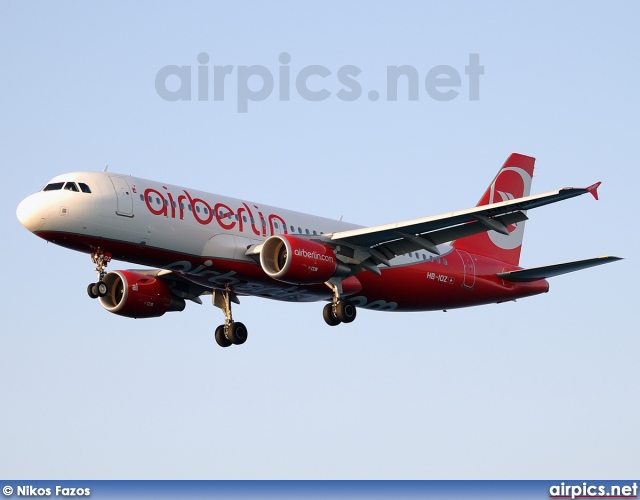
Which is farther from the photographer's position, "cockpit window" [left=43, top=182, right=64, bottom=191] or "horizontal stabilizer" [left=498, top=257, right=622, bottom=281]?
"horizontal stabilizer" [left=498, top=257, right=622, bottom=281]

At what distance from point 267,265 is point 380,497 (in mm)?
12368

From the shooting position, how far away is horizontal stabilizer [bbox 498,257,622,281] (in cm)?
4774

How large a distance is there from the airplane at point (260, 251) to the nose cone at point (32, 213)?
0.16 feet

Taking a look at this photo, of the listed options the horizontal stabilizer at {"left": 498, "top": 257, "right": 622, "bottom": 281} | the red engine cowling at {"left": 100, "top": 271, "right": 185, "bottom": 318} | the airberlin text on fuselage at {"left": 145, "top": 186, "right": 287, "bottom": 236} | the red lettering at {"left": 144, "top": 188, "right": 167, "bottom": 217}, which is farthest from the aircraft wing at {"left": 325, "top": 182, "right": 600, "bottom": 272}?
the red engine cowling at {"left": 100, "top": 271, "right": 185, "bottom": 318}

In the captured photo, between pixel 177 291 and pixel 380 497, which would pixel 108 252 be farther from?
pixel 380 497

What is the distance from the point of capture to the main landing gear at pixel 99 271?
45.0 metres

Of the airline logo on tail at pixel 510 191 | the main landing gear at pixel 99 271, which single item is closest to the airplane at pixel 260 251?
the main landing gear at pixel 99 271

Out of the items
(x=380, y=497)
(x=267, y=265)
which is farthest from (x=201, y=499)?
(x=267, y=265)

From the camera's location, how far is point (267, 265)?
4666 centimetres

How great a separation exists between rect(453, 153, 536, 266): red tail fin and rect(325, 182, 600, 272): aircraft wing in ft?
24.4

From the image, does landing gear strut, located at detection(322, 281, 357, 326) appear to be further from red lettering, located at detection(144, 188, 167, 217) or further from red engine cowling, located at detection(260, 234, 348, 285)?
red lettering, located at detection(144, 188, 167, 217)

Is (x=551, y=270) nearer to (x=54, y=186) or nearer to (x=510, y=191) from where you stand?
(x=510, y=191)

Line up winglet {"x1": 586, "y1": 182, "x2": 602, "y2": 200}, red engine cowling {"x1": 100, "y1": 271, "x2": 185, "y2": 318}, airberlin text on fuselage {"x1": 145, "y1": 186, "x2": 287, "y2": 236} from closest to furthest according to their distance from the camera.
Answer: winglet {"x1": 586, "y1": 182, "x2": 602, "y2": 200} → airberlin text on fuselage {"x1": 145, "y1": 186, "x2": 287, "y2": 236} → red engine cowling {"x1": 100, "y1": 271, "x2": 185, "y2": 318}

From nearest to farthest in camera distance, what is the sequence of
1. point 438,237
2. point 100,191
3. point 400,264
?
point 100,191 → point 438,237 → point 400,264
